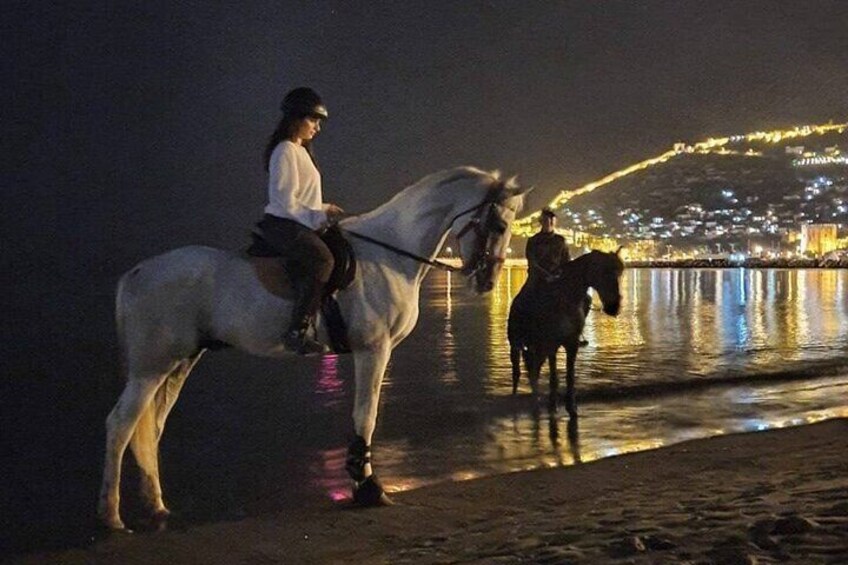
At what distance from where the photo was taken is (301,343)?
6.80 m

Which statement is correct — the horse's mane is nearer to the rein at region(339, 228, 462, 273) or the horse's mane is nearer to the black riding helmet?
the rein at region(339, 228, 462, 273)

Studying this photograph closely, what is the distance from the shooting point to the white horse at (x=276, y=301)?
6.93 metres

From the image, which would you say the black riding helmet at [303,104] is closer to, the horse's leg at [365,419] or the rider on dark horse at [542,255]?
the horse's leg at [365,419]

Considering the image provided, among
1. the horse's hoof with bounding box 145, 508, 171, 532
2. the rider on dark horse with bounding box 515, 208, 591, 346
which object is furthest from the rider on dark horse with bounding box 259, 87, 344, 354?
the rider on dark horse with bounding box 515, 208, 591, 346

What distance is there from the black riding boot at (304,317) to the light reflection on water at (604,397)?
1.85m

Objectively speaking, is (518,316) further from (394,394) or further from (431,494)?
(431,494)

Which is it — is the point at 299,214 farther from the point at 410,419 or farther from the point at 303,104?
the point at 410,419

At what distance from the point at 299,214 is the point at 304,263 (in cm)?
37

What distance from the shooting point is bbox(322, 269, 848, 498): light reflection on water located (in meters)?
9.94

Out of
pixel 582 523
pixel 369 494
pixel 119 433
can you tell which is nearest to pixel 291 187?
pixel 119 433

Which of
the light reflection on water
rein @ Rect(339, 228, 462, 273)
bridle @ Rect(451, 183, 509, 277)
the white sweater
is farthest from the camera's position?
the light reflection on water

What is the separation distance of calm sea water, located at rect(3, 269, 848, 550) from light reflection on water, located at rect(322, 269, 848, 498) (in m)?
0.04

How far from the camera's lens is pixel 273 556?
6219 millimetres

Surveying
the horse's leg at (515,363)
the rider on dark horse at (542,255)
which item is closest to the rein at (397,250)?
the rider on dark horse at (542,255)
